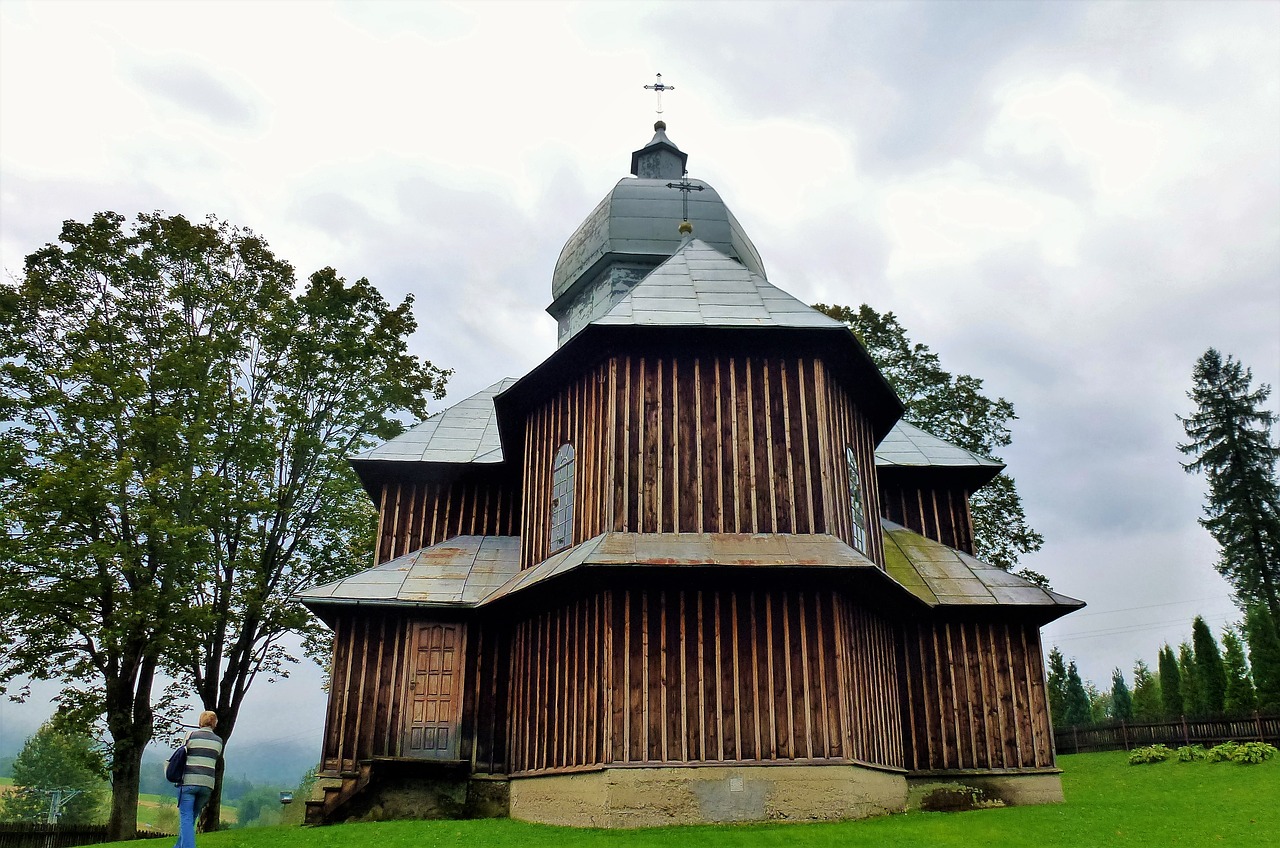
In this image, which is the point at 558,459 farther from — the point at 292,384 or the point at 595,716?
the point at 292,384

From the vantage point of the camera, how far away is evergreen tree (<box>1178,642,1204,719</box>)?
33.6 m

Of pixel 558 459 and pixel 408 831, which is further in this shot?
pixel 558 459

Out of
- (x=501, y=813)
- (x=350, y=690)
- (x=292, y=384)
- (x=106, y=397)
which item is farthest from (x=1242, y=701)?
(x=106, y=397)

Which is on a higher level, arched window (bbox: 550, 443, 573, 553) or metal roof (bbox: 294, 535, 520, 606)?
arched window (bbox: 550, 443, 573, 553)

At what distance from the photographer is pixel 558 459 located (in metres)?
15.0

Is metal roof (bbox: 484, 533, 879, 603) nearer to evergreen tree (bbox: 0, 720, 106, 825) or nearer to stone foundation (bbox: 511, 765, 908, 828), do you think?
stone foundation (bbox: 511, 765, 908, 828)

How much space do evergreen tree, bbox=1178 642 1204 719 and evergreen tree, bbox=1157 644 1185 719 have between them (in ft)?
0.95

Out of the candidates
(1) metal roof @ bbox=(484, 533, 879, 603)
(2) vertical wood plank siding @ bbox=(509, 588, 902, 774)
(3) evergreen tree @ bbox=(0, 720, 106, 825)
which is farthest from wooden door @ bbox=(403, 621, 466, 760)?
(3) evergreen tree @ bbox=(0, 720, 106, 825)

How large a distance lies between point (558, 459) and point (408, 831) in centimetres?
595

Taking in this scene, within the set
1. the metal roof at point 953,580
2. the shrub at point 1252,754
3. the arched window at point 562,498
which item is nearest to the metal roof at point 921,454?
the metal roof at point 953,580

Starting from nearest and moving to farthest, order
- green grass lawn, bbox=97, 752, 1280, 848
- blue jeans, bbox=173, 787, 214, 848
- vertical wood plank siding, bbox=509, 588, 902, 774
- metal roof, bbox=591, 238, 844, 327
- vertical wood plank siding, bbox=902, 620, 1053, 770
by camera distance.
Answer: blue jeans, bbox=173, 787, 214, 848
green grass lawn, bbox=97, 752, 1280, 848
vertical wood plank siding, bbox=509, 588, 902, 774
metal roof, bbox=591, 238, 844, 327
vertical wood plank siding, bbox=902, 620, 1053, 770

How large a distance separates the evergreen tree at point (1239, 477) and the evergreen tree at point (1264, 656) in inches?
50.8

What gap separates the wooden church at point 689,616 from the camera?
38.0 feet

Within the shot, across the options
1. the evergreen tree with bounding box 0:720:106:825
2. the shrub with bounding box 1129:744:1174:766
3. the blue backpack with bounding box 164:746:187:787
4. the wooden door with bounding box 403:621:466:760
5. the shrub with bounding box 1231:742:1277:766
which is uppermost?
the wooden door with bounding box 403:621:466:760
